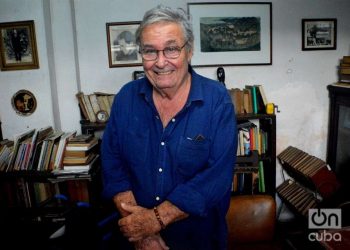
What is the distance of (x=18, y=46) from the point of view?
2.41 m

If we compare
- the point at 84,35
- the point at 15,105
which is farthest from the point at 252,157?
the point at 15,105

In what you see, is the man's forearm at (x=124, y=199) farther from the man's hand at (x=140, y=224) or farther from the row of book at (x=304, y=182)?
the row of book at (x=304, y=182)

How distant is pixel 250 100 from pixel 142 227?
169 cm

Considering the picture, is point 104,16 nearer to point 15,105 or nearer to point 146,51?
point 15,105

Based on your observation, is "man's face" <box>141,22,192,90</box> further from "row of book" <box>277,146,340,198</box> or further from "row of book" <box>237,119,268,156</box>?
"row of book" <box>277,146,340,198</box>

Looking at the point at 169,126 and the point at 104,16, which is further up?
the point at 104,16

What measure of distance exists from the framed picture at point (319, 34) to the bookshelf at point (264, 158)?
0.84 metres

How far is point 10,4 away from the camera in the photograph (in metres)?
2.34

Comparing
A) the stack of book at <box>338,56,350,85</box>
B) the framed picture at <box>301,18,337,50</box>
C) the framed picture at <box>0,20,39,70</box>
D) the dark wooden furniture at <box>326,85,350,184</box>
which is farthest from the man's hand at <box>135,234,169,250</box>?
the framed picture at <box>301,18,337,50</box>

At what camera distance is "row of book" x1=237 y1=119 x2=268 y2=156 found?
8.32ft

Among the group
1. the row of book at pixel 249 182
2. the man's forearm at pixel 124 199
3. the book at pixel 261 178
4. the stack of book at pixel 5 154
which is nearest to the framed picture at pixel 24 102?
the stack of book at pixel 5 154

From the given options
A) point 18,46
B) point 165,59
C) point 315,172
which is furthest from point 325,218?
point 18,46

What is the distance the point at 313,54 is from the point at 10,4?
2654 mm

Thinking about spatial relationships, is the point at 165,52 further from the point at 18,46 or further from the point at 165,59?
the point at 18,46
